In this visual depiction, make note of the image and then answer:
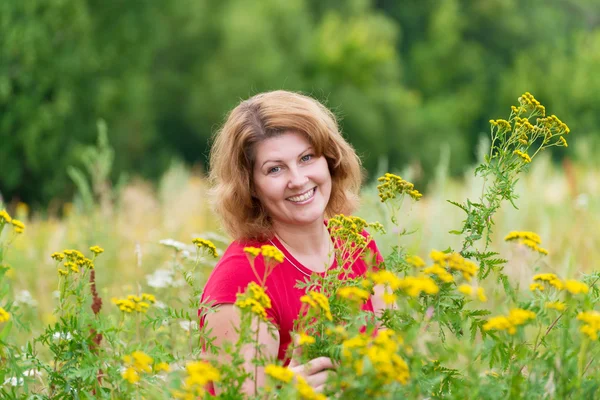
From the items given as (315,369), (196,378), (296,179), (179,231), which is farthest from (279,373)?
(179,231)

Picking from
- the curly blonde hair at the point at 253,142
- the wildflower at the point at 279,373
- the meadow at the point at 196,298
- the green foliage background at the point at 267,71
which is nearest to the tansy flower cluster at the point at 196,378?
the meadow at the point at 196,298

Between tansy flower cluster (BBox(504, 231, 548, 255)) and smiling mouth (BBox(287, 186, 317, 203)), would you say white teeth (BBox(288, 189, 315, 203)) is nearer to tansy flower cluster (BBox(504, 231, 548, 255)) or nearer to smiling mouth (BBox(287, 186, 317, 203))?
smiling mouth (BBox(287, 186, 317, 203))

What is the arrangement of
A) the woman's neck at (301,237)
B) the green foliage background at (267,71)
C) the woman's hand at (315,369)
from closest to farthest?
the woman's hand at (315,369), the woman's neck at (301,237), the green foliage background at (267,71)

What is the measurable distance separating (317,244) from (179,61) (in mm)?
28561

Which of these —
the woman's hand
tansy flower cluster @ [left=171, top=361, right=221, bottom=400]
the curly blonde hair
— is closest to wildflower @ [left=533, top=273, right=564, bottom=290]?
the woman's hand

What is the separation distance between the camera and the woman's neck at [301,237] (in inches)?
125

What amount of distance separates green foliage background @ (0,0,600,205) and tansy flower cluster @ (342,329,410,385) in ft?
17.9

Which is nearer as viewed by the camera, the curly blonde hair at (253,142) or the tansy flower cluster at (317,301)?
the tansy flower cluster at (317,301)

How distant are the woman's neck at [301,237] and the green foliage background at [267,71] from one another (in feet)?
13.2

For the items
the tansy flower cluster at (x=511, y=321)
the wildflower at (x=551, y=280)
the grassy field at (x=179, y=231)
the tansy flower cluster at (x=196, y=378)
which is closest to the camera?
the tansy flower cluster at (x=196, y=378)

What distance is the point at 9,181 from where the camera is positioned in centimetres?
2017

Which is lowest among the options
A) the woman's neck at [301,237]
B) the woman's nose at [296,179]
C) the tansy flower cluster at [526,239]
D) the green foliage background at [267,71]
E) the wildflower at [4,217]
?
the tansy flower cluster at [526,239]

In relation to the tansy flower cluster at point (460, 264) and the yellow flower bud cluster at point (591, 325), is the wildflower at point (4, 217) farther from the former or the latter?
the yellow flower bud cluster at point (591, 325)

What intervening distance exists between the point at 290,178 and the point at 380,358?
1.43 meters
